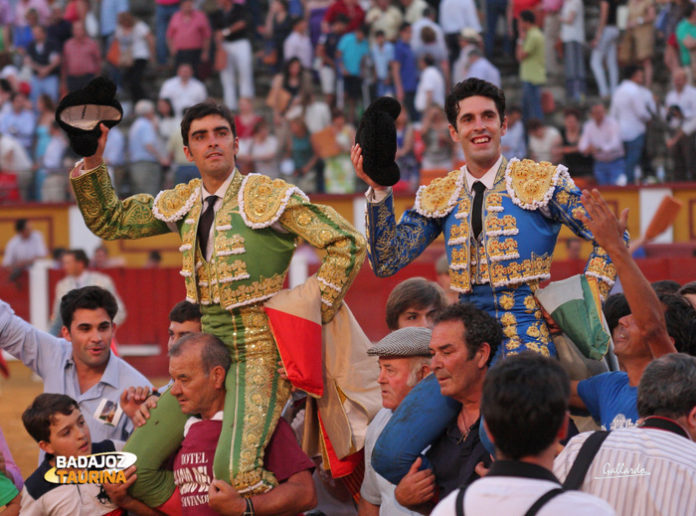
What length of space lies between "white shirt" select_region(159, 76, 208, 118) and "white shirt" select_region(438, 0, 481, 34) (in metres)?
2.70

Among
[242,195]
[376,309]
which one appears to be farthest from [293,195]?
[376,309]

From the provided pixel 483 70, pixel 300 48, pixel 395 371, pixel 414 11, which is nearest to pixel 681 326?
pixel 395 371

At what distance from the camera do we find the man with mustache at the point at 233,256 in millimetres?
4090

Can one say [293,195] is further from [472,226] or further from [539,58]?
[539,58]

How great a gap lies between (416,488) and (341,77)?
928cm

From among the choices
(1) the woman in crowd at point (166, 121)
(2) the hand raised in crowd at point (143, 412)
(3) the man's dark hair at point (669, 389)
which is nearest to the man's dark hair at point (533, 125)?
(1) the woman in crowd at point (166, 121)

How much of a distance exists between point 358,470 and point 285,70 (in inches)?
342

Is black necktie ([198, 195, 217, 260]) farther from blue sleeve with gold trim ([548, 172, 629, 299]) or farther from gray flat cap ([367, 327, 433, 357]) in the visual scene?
blue sleeve with gold trim ([548, 172, 629, 299])

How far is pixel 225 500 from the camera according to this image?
Result: 3896mm

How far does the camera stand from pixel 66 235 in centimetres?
1288

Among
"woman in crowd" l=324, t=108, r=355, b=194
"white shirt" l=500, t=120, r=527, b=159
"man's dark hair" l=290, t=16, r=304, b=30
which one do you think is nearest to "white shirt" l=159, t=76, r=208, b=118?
"man's dark hair" l=290, t=16, r=304, b=30

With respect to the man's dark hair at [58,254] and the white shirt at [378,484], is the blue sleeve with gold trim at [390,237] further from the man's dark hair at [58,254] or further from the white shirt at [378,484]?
the man's dark hair at [58,254]

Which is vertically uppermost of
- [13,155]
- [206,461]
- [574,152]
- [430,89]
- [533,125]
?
[430,89]

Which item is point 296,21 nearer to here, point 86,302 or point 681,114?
point 681,114
